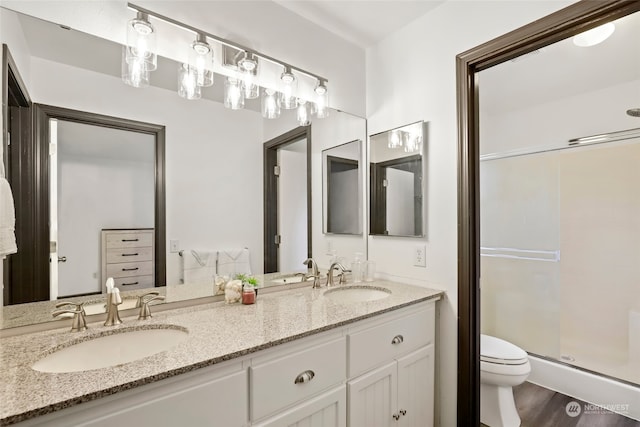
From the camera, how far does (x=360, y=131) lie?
7.11 feet

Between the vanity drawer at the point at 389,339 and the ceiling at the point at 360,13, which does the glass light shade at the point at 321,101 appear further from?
the vanity drawer at the point at 389,339

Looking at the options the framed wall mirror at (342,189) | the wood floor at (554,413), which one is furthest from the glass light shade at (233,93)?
the wood floor at (554,413)

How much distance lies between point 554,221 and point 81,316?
321 centimetres

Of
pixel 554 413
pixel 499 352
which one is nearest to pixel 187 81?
pixel 499 352

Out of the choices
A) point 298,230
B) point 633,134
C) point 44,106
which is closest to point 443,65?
point 298,230

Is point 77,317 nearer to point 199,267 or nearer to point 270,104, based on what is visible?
point 199,267

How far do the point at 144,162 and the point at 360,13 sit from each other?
1.43 meters

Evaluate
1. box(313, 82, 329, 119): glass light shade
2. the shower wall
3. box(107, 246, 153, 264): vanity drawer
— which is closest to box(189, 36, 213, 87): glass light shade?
box(313, 82, 329, 119): glass light shade

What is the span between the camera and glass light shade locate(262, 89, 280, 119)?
1.71 m

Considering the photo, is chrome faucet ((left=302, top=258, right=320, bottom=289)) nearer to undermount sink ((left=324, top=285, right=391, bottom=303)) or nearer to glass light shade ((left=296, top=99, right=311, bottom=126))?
undermount sink ((left=324, top=285, right=391, bottom=303))

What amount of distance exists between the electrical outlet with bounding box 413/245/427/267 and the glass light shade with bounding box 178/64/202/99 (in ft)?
4.74

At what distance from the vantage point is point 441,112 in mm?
1732

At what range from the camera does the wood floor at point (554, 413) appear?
1.98 m

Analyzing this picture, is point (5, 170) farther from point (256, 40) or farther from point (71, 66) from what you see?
point (256, 40)
